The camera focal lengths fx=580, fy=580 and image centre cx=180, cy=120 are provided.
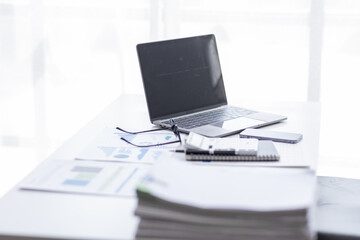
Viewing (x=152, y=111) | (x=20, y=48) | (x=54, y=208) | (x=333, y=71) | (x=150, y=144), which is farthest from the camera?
(x=20, y=48)

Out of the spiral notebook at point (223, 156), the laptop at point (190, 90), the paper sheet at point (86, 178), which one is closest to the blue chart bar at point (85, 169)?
the paper sheet at point (86, 178)

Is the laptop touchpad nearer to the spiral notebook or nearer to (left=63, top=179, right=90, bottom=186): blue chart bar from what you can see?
the spiral notebook

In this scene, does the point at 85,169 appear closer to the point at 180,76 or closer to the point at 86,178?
the point at 86,178

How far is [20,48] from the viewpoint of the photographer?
10.3ft

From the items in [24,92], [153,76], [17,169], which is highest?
[153,76]

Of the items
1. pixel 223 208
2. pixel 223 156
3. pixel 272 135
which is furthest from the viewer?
pixel 272 135

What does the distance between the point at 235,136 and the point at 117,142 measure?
34 cm

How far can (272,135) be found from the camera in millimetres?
1669

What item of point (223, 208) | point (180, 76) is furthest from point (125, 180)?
point (180, 76)

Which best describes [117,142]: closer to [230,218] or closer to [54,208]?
[54,208]

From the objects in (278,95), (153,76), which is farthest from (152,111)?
(278,95)

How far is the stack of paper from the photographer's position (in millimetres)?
1039

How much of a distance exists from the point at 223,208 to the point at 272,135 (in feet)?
2.19

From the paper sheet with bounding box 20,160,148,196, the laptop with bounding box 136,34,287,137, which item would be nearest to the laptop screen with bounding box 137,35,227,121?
the laptop with bounding box 136,34,287,137
